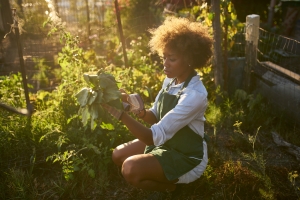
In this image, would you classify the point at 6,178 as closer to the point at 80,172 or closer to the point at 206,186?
the point at 80,172

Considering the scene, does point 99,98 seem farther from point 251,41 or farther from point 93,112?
point 251,41

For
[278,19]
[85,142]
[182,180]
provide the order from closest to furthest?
[182,180] < [85,142] < [278,19]

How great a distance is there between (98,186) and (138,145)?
55 centimetres

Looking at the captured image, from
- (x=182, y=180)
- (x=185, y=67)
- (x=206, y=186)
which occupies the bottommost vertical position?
(x=206, y=186)

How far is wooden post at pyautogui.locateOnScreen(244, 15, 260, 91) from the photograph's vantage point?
192 inches

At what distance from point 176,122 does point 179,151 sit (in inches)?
12.9

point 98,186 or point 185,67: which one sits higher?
point 185,67

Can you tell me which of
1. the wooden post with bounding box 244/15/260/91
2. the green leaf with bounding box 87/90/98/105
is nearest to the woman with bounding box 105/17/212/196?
the green leaf with bounding box 87/90/98/105

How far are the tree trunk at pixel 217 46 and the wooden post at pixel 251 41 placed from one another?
52 centimetres

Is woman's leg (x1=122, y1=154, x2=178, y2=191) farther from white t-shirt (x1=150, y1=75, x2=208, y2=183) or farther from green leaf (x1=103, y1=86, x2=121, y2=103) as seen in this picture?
green leaf (x1=103, y1=86, x2=121, y2=103)

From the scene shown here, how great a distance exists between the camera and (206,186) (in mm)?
3113

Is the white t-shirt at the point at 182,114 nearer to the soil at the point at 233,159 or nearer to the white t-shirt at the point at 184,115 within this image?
the white t-shirt at the point at 184,115

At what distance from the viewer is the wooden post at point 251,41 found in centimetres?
488

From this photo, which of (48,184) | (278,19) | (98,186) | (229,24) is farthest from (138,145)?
(278,19)
